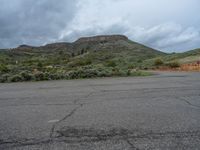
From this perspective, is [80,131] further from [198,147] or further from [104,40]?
[104,40]

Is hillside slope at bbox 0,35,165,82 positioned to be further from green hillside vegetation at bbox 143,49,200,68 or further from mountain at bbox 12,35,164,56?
green hillside vegetation at bbox 143,49,200,68

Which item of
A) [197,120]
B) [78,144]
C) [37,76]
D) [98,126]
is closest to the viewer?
[78,144]

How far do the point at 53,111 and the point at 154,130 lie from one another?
3258mm

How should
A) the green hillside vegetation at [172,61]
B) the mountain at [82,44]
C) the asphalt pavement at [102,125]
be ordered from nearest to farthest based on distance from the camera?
1. the asphalt pavement at [102,125]
2. the green hillside vegetation at [172,61]
3. the mountain at [82,44]

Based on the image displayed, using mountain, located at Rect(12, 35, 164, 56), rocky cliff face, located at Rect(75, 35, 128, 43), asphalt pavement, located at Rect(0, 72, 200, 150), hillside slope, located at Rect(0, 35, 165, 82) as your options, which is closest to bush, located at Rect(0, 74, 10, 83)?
hillside slope, located at Rect(0, 35, 165, 82)

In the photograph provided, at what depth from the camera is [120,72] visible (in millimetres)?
22422

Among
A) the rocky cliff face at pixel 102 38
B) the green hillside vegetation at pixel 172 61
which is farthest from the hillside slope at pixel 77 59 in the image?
the green hillside vegetation at pixel 172 61

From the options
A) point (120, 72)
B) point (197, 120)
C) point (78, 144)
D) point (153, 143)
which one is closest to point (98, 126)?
point (78, 144)

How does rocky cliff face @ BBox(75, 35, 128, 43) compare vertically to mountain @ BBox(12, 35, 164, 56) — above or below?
above

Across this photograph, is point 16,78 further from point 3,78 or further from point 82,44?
point 82,44

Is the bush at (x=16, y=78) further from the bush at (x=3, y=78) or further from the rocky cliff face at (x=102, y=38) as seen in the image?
the rocky cliff face at (x=102, y=38)

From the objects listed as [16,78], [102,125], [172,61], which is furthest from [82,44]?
[102,125]

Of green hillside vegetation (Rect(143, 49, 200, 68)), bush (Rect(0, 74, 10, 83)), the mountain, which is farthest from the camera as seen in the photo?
the mountain

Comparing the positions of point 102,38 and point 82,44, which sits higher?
point 102,38
